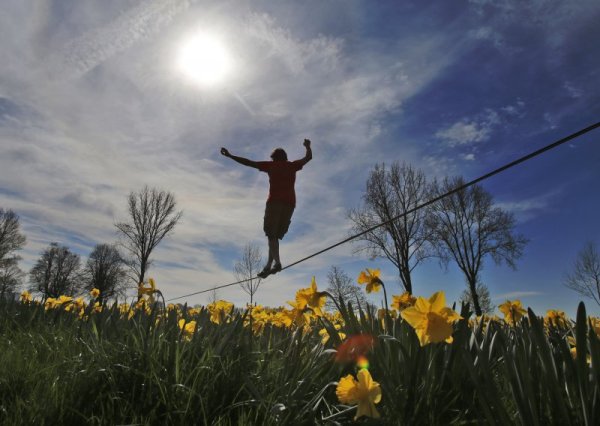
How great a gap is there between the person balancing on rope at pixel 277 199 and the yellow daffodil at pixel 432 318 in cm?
508

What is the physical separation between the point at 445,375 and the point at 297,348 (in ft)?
2.68

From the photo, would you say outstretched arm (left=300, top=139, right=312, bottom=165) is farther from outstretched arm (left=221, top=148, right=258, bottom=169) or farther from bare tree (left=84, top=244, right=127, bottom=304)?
bare tree (left=84, top=244, right=127, bottom=304)

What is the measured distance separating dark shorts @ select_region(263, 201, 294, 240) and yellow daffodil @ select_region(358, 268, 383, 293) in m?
3.87

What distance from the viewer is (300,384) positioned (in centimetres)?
183

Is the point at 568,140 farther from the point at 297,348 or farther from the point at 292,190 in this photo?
the point at 292,190

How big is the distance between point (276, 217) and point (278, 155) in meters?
1.39

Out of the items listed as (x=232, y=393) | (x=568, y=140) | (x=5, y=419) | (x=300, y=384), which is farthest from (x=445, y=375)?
(x=5, y=419)

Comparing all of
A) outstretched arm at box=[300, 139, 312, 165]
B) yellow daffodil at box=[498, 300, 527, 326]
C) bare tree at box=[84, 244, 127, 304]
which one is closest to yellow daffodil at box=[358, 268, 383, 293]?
yellow daffodil at box=[498, 300, 527, 326]

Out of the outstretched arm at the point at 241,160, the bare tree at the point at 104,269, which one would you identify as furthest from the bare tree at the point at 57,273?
the outstretched arm at the point at 241,160

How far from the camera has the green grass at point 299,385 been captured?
1371 mm

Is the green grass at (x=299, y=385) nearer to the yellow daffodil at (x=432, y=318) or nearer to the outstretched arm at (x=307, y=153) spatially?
the yellow daffodil at (x=432, y=318)

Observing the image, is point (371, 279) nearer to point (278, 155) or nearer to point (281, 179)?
point (281, 179)

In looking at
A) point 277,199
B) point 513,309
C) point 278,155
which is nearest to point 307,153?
point 278,155

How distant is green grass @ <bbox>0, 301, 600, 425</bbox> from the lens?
1371 millimetres
